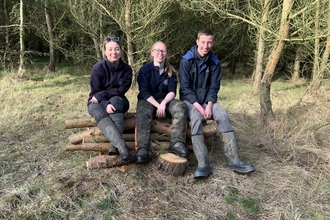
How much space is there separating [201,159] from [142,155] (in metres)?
0.70

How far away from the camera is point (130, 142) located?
3.83 meters

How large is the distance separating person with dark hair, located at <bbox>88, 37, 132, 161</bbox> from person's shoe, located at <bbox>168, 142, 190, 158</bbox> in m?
0.62

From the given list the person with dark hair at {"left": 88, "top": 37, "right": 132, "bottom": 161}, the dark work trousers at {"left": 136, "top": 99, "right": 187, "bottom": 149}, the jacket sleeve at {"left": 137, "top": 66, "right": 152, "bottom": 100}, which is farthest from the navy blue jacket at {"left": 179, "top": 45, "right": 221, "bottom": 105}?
the person with dark hair at {"left": 88, "top": 37, "right": 132, "bottom": 161}

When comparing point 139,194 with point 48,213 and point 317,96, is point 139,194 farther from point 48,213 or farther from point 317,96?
point 317,96

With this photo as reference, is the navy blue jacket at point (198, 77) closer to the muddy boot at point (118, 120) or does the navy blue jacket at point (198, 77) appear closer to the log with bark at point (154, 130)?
the log with bark at point (154, 130)

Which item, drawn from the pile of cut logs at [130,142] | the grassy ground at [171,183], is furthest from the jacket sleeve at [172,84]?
the grassy ground at [171,183]

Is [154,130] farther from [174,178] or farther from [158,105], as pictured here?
[174,178]

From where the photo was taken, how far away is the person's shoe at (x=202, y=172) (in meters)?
3.29

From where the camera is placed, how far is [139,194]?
313 centimetres

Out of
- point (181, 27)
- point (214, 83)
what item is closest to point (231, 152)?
point (214, 83)

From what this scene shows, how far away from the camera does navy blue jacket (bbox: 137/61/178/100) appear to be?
3.87 meters

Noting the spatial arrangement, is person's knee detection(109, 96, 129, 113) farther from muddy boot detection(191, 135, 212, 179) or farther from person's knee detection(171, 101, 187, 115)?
muddy boot detection(191, 135, 212, 179)

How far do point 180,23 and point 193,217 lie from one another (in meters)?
10.5

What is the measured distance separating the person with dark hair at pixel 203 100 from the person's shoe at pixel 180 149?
144 millimetres
